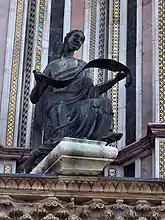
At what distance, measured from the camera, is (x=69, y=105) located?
28.0ft

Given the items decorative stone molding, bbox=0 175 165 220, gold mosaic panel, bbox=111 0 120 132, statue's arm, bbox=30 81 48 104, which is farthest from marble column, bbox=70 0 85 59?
decorative stone molding, bbox=0 175 165 220

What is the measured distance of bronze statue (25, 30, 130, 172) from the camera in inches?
320

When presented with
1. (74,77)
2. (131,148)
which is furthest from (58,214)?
(131,148)

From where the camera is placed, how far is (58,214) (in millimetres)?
6762

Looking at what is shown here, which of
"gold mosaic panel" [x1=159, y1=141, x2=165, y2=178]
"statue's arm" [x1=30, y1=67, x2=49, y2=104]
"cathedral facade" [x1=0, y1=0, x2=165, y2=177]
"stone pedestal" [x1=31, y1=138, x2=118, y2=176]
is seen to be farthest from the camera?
"cathedral facade" [x1=0, y1=0, x2=165, y2=177]

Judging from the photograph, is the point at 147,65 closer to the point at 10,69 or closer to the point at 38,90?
the point at 10,69

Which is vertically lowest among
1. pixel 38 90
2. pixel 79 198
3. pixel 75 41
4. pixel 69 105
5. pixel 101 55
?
pixel 79 198

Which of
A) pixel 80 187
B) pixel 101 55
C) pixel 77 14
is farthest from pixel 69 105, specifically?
pixel 77 14

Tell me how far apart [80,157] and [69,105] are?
58.4 inches

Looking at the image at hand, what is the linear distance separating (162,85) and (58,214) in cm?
628

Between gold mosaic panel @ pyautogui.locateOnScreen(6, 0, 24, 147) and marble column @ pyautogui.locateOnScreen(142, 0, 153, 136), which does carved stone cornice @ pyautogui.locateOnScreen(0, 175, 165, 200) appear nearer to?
marble column @ pyautogui.locateOnScreen(142, 0, 153, 136)

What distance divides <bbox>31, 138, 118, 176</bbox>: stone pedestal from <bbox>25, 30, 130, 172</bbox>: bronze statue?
28.7 inches

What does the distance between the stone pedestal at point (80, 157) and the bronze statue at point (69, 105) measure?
2.39 feet

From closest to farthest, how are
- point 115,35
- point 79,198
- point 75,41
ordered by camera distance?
point 79,198 < point 75,41 < point 115,35
